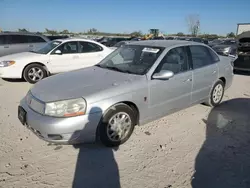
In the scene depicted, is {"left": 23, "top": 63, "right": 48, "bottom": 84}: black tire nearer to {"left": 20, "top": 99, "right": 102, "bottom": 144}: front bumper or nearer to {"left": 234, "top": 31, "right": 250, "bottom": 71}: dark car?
{"left": 20, "top": 99, "right": 102, "bottom": 144}: front bumper

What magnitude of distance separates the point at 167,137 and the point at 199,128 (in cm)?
77

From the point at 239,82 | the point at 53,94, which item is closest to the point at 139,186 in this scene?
the point at 53,94

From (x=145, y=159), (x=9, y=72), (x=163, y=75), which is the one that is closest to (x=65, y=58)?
(x=9, y=72)

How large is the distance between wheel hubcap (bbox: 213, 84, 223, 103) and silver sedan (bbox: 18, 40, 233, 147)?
0.20m

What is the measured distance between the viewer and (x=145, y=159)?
10.0 ft

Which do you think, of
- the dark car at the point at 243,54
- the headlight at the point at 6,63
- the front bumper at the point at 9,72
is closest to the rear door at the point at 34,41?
the headlight at the point at 6,63

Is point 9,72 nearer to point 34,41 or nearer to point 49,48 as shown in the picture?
point 49,48

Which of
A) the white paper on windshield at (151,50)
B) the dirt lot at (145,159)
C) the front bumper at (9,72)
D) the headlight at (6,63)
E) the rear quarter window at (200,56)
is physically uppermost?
the white paper on windshield at (151,50)

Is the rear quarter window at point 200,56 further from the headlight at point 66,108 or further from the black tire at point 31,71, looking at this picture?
the black tire at point 31,71

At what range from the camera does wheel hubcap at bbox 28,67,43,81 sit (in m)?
7.09

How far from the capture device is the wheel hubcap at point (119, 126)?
10.6ft

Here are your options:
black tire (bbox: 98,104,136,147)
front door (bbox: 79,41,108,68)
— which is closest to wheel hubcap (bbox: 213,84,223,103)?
black tire (bbox: 98,104,136,147)

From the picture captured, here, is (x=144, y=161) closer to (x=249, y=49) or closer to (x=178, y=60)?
(x=178, y=60)

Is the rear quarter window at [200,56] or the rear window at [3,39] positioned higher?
the rear window at [3,39]
